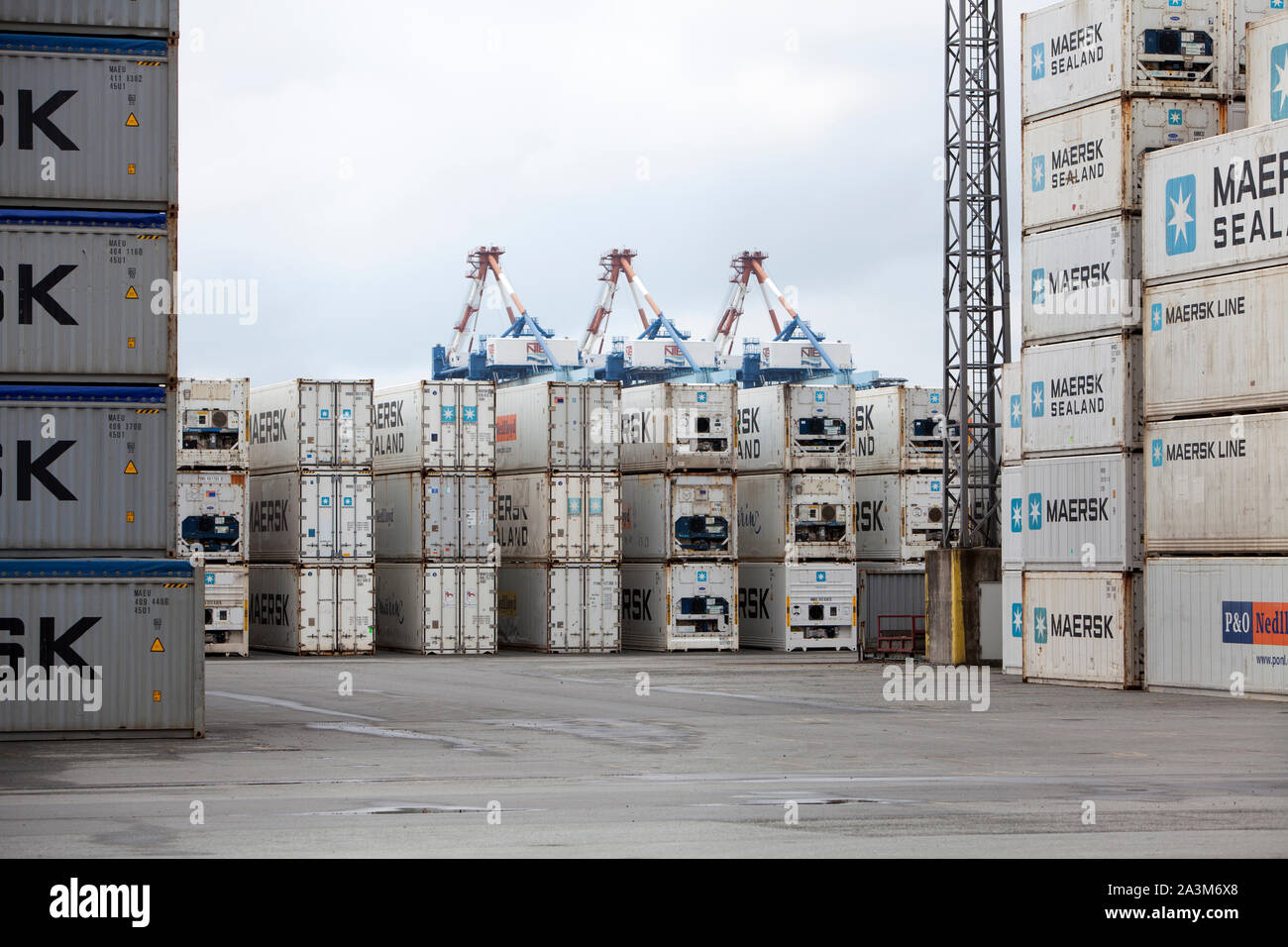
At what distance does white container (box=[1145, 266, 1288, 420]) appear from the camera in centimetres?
3098

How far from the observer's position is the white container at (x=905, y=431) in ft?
174

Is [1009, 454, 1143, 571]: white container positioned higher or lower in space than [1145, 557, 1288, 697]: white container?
higher

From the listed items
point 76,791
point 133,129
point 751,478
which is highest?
point 133,129

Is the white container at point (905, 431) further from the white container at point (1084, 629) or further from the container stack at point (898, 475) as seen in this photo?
the white container at point (1084, 629)

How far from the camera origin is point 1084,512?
117ft

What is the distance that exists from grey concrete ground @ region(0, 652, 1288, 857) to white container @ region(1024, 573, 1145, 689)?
3.66 ft

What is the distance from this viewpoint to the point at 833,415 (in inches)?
2052

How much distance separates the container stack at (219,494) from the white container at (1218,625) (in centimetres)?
2509

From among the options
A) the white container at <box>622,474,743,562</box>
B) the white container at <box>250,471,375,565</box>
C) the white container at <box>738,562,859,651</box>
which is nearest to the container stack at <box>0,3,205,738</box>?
the white container at <box>250,471,375,565</box>

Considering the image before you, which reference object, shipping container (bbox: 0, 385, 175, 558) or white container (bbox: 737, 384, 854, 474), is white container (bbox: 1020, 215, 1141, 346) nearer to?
white container (bbox: 737, 384, 854, 474)

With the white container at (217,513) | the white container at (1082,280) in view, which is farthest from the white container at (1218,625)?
the white container at (217,513)
